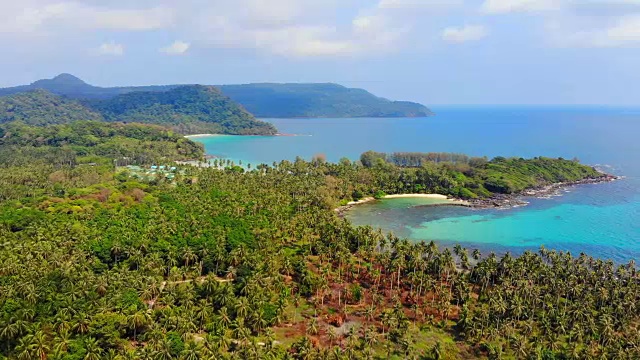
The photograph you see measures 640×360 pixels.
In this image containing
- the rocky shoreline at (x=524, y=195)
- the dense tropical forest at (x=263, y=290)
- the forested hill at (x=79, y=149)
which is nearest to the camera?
the dense tropical forest at (x=263, y=290)

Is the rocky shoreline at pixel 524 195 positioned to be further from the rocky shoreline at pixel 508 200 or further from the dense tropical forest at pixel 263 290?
the dense tropical forest at pixel 263 290

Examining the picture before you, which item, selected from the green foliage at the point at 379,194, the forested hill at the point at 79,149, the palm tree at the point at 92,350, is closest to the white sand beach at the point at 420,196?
the green foliage at the point at 379,194

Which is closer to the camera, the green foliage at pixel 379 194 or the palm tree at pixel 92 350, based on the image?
the palm tree at pixel 92 350

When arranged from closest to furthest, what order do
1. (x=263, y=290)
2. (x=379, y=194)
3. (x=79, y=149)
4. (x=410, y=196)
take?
(x=263, y=290) < (x=379, y=194) < (x=410, y=196) < (x=79, y=149)

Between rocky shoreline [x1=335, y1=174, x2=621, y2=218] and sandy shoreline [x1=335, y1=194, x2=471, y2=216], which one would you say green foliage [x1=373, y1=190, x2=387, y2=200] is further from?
rocky shoreline [x1=335, y1=174, x2=621, y2=218]

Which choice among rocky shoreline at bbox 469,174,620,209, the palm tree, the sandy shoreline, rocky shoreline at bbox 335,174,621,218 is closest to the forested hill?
the sandy shoreline

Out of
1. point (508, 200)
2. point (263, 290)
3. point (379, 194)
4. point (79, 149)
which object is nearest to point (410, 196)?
point (379, 194)

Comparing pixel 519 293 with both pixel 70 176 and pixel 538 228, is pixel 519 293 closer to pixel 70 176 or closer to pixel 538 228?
pixel 538 228

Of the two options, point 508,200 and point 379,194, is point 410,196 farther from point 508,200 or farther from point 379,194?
point 508,200
